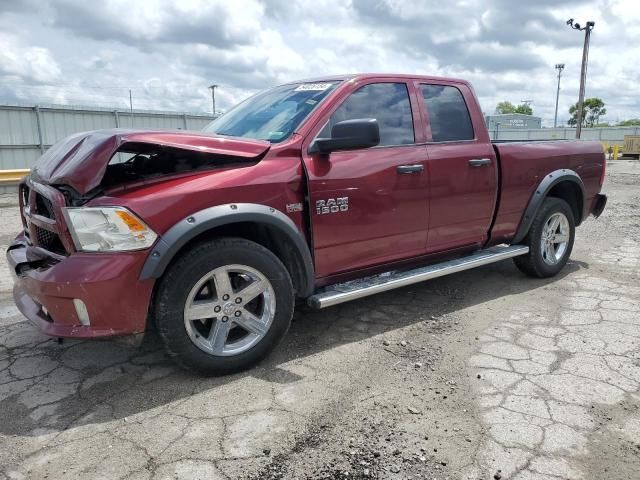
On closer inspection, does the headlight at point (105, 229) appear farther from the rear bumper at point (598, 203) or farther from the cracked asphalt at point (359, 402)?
the rear bumper at point (598, 203)

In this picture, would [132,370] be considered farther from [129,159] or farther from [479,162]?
[479,162]

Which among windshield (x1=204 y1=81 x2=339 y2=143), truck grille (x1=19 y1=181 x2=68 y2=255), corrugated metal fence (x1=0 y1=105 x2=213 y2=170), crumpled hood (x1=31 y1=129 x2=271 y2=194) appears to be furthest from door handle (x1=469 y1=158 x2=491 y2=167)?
corrugated metal fence (x1=0 y1=105 x2=213 y2=170)

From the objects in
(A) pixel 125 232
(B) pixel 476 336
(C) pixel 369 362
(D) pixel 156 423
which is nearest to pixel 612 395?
(B) pixel 476 336

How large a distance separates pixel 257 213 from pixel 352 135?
792mm

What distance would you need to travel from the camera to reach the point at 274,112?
3.87 metres

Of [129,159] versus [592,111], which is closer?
[129,159]

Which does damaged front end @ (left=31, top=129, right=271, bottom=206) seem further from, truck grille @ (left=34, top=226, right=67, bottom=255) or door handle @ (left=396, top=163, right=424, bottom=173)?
door handle @ (left=396, top=163, right=424, bottom=173)

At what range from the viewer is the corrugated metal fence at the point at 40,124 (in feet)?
51.5

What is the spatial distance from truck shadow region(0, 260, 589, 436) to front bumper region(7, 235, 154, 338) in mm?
204

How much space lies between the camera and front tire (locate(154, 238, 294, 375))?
117 inches

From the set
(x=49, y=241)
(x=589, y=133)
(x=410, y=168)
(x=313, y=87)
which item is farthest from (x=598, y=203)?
(x=589, y=133)

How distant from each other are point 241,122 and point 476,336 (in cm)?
244

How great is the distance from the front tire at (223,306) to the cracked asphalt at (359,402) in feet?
0.60

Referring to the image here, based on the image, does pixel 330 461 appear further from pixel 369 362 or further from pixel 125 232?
pixel 125 232
